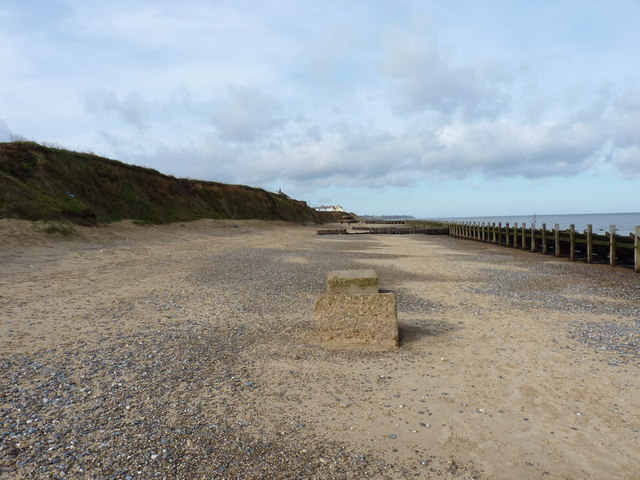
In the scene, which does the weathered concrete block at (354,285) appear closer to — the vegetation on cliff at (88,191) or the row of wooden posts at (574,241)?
the row of wooden posts at (574,241)

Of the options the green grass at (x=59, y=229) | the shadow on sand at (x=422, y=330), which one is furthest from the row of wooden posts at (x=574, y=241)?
the green grass at (x=59, y=229)

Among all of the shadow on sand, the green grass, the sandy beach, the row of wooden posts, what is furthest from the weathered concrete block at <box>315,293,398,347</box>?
the green grass

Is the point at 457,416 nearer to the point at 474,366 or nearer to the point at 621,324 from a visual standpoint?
the point at 474,366

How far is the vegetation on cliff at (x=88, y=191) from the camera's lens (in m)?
22.4

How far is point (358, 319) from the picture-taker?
7.00 meters

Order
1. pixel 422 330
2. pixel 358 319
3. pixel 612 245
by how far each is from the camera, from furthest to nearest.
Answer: pixel 612 245 < pixel 422 330 < pixel 358 319

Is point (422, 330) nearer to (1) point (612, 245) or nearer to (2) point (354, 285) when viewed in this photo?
(2) point (354, 285)

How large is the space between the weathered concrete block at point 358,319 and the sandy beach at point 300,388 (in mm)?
286

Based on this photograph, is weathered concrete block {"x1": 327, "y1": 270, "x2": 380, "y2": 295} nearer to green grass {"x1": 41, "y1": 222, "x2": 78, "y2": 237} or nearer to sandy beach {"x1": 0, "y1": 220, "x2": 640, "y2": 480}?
sandy beach {"x1": 0, "y1": 220, "x2": 640, "y2": 480}

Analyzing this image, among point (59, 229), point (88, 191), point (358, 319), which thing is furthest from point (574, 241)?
point (88, 191)

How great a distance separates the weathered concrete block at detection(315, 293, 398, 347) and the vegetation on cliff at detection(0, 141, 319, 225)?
19161 millimetres

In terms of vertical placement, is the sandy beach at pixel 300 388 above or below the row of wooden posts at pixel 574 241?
below

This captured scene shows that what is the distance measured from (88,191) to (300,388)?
29105mm

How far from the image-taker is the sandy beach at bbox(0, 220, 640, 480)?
12.5 feet
